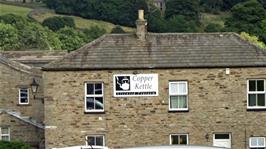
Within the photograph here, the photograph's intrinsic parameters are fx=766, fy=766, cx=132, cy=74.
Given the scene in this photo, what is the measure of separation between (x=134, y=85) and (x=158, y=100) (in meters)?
1.22

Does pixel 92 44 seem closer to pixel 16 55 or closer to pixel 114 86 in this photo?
pixel 114 86

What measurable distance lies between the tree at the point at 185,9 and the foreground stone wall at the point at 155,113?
4921 inches

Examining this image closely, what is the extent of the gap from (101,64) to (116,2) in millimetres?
147224

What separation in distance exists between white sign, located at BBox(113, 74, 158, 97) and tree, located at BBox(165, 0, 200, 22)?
125 metres

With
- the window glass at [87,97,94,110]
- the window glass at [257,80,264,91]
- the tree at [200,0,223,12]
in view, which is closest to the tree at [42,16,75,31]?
the tree at [200,0,223,12]

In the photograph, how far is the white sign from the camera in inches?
1302

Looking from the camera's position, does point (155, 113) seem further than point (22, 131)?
No

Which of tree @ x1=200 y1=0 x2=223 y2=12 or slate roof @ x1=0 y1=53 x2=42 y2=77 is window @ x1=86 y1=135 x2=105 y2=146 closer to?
slate roof @ x1=0 y1=53 x2=42 y2=77

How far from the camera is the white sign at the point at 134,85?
33.1m

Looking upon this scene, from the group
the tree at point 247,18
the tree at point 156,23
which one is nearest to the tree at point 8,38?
the tree at point 247,18

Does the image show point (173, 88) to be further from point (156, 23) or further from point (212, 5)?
point (212, 5)

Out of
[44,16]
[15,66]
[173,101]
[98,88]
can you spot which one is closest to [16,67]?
[15,66]

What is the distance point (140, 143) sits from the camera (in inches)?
1304

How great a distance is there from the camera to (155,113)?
1309 inches
